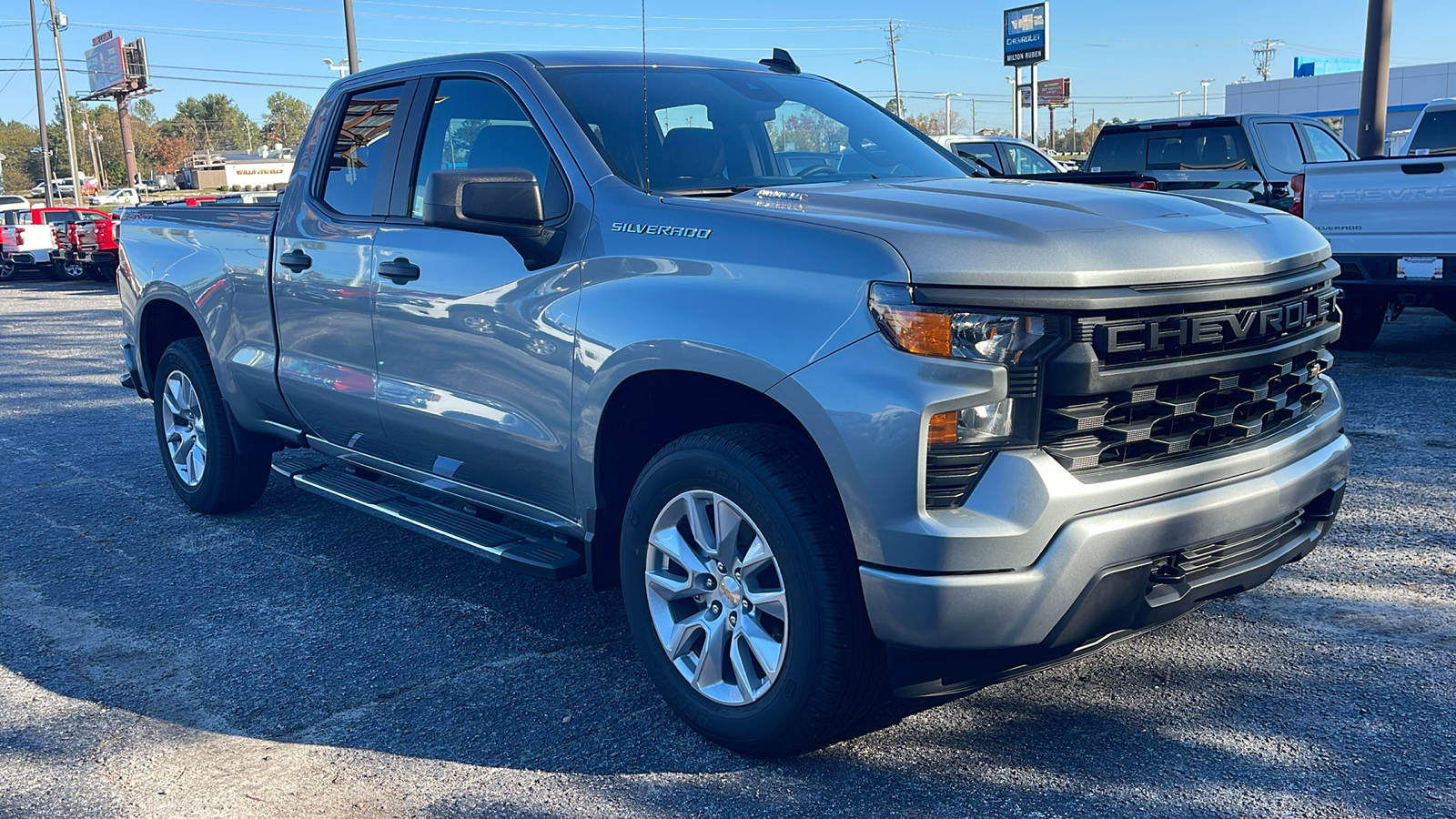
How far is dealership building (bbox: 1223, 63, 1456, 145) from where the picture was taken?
54.1 meters

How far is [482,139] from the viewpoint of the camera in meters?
4.21

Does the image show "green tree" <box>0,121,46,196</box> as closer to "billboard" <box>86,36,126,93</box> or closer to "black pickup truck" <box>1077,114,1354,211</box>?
"billboard" <box>86,36,126,93</box>

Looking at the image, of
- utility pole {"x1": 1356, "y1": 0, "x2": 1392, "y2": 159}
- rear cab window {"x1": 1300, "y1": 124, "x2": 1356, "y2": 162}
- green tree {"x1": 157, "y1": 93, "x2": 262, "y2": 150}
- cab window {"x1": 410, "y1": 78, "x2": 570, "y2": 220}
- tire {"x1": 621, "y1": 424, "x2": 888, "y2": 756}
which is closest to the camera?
tire {"x1": 621, "y1": 424, "x2": 888, "y2": 756}

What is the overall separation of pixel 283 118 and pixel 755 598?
647 ft

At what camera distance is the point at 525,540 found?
3924mm

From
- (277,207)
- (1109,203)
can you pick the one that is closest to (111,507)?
(277,207)

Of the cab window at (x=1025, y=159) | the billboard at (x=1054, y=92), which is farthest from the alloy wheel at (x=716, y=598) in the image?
the billboard at (x=1054, y=92)

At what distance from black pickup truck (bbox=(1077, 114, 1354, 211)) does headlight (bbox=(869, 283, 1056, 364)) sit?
30.4 feet

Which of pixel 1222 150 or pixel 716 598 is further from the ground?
pixel 1222 150

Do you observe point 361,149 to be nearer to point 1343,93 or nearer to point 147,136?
point 1343,93

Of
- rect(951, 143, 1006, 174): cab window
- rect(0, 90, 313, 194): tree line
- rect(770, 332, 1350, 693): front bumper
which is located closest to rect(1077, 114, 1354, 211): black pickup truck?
rect(951, 143, 1006, 174): cab window

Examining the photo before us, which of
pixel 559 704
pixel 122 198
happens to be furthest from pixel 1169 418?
pixel 122 198

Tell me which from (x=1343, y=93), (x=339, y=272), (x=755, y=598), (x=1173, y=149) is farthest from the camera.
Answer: (x=1343, y=93)

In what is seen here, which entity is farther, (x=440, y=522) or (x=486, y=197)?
(x=440, y=522)
